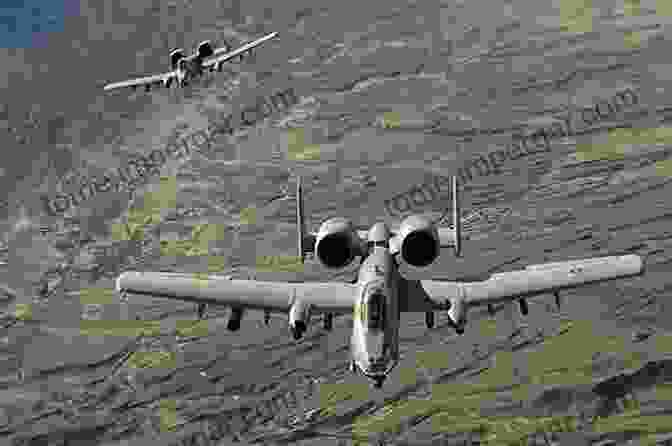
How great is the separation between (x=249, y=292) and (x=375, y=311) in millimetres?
8132

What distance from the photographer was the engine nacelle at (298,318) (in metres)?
41.3

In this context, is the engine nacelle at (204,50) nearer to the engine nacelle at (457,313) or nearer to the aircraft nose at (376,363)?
the engine nacelle at (457,313)

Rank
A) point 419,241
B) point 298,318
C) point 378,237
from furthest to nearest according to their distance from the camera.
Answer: point 378,237, point 419,241, point 298,318

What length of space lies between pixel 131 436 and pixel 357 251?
28325 mm

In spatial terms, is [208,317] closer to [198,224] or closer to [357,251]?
[198,224]

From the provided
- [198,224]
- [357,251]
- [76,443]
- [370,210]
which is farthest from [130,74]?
[357,251]

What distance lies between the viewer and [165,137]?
101 metres

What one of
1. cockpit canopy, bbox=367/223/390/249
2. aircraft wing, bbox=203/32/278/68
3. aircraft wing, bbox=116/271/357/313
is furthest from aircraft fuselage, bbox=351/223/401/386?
aircraft wing, bbox=203/32/278/68

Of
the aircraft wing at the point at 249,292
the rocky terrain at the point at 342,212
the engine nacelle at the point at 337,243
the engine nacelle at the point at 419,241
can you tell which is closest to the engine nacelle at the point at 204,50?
the rocky terrain at the point at 342,212

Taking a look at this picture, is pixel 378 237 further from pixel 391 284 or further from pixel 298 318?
pixel 298 318

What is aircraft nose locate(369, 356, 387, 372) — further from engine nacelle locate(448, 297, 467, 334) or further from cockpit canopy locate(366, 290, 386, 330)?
engine nacelle locate(448, 297, 467, 334)

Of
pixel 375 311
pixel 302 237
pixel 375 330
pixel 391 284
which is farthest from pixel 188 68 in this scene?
pixel 375 330

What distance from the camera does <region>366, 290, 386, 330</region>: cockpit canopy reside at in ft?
124

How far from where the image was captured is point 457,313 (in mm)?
41531
